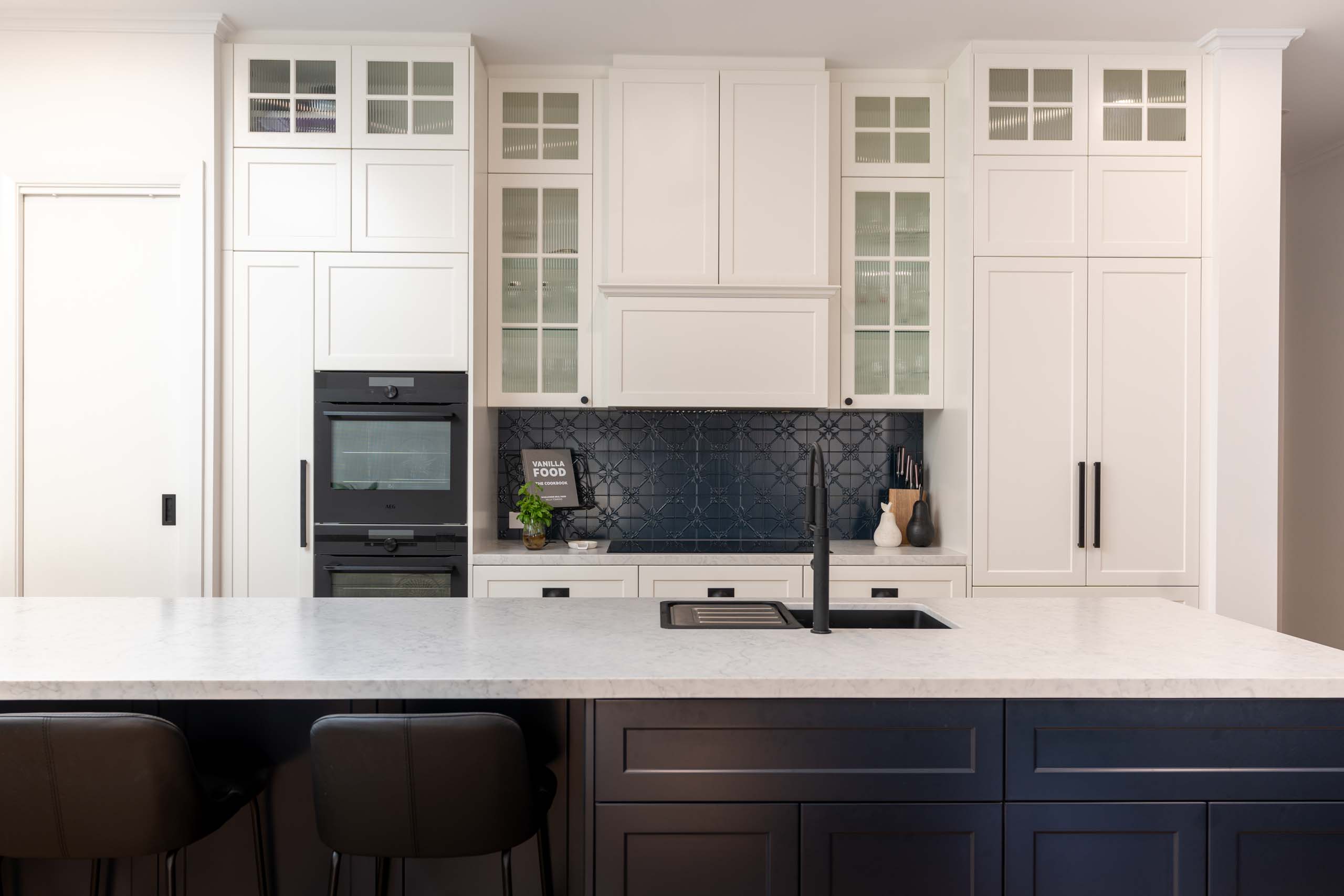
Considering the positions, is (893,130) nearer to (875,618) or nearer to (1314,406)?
(875,618)

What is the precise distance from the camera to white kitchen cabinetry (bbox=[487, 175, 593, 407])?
3.46 m

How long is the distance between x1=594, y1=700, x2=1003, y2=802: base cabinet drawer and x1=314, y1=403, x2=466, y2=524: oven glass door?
1937 mm

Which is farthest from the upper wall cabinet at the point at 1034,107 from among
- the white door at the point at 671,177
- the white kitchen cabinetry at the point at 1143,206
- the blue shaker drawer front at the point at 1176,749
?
the blue shaker drawer front at the point at 1176,749

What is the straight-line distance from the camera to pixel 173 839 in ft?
4.64

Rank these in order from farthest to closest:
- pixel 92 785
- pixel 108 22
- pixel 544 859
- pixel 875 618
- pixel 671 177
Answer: pixel 671 177 → pixel 108 22 → pixel 875 618 → pixel 544 859 → pixel 92 785

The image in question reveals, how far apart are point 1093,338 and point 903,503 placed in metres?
1.02

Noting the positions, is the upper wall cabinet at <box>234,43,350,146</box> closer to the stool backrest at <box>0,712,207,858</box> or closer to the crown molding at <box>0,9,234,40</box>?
the crown molding at <box>0,9,234,40</box>

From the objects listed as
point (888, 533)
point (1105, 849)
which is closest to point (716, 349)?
point (888, 533)

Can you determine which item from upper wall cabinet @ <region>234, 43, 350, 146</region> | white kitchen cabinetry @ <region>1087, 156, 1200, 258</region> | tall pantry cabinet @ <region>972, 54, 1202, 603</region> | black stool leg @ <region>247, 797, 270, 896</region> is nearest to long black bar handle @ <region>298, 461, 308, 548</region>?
upper wall cabinet @ <region>234, 43, 350, 146</region>

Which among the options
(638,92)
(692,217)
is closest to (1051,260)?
(692,217)

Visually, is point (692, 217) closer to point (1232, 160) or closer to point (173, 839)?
point (1232, 160)

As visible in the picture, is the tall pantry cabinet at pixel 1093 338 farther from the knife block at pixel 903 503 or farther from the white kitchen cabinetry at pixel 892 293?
the knife block at pixel 903 503

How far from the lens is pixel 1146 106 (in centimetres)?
324

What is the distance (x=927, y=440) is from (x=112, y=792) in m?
3.26
